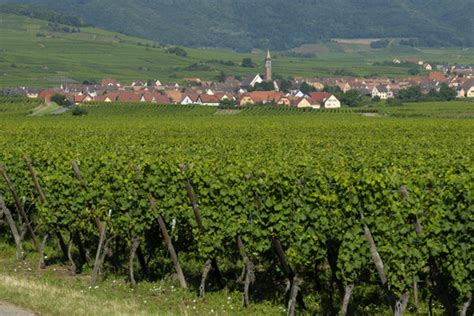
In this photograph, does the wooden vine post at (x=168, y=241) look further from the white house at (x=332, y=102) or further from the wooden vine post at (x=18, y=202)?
the white house at (x=332, y=102)

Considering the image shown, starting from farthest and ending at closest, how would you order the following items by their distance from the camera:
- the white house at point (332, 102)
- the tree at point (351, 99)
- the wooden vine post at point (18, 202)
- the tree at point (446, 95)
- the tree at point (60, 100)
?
1. the white house at point (332, 102)
2. the tree at point (351, 99)
3. the tree at point (446, 95)
4. the tree at point (60, 100)
5. the wooden vine post at point (18, 202)

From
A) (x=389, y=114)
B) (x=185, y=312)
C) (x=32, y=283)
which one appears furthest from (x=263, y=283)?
(x=389, y=114)

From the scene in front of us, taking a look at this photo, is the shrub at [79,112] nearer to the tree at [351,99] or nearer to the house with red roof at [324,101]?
the house with red roof at [324,101]

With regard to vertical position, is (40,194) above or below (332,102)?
above

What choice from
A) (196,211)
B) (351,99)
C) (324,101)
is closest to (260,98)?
(324,101)

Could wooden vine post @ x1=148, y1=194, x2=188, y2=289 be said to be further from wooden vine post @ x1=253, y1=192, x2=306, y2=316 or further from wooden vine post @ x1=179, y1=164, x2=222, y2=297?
wooden vine post @ x1=253, y1=192, x2=306, y2=316

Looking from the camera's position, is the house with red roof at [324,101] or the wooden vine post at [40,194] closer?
the wooden vine post at [40,194]

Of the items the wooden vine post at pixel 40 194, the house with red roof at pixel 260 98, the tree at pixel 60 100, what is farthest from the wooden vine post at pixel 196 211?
the house with red roof at pixel 260 98

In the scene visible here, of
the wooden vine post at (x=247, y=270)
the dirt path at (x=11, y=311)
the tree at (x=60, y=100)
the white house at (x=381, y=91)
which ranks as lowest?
the white house at (x=381, y=91)

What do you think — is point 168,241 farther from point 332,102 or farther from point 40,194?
point 332,102

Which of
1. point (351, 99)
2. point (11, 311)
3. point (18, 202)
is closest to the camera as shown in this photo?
point (11, 311)

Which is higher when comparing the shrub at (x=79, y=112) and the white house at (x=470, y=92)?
the shrub at (x=79, y=112)

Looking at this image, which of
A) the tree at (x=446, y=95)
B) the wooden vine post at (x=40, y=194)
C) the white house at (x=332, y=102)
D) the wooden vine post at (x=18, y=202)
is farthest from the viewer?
the white house at (x=332, y=102)

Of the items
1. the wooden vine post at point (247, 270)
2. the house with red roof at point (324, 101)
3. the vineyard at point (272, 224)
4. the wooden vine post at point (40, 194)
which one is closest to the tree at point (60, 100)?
the house with red roof at point (324, 101)
